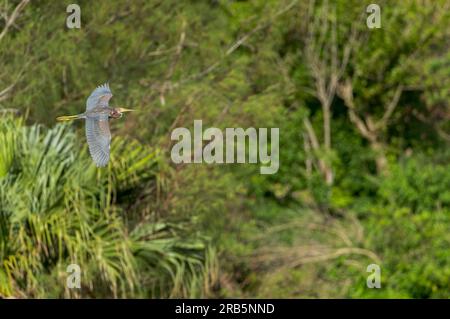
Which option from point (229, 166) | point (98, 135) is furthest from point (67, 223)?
point (229, 166)

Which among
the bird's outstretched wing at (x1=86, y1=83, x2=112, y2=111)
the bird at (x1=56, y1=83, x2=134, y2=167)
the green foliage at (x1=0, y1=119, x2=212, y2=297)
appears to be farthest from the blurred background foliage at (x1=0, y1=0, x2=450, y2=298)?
the bird at (x1=56, y1=83, x2=134, y2=167)

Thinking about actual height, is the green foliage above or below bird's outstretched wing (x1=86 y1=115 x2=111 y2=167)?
below

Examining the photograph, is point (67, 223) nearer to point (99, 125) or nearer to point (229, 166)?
point (99, 125)

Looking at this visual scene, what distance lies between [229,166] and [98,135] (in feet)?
19.8

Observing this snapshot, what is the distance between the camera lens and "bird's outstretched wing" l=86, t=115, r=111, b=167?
38.4 feet

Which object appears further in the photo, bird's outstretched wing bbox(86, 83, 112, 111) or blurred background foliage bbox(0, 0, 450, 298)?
blurred background foliage bbox(0, 0, 450, 298)

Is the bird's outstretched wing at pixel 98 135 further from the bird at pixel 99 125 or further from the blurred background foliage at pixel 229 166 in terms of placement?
the blurred background foliage at pixel 229 166

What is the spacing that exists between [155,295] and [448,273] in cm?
409

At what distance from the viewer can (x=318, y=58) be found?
2225cm

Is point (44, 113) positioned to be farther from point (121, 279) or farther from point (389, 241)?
point (389, 241)

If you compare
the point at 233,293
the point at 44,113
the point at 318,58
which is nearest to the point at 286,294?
the point at 233,293

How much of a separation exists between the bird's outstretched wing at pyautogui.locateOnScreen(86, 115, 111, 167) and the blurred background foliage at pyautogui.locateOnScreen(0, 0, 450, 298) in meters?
1.93

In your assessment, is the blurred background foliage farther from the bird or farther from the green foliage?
the bird

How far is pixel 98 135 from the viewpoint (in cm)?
1173
